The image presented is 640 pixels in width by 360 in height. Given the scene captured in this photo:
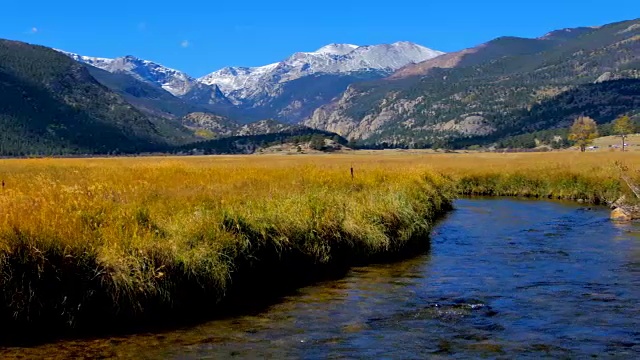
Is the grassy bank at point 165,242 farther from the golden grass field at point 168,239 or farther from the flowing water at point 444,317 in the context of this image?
the flowing water at point 444,317

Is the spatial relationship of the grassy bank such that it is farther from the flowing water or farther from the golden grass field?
the flowing water

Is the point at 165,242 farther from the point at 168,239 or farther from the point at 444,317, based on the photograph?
the point at 444,317

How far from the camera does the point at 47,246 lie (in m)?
14.1

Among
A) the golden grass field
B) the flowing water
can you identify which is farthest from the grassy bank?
the flowing water

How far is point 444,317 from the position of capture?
640 inches

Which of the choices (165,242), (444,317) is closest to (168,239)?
(165,242)

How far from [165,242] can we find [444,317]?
6.93m

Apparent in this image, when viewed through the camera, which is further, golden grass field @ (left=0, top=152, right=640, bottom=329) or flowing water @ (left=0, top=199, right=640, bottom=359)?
golden grass field @ (left=0, top=152, right=640, bottom=329)

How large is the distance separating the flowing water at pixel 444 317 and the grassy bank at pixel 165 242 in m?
1.00

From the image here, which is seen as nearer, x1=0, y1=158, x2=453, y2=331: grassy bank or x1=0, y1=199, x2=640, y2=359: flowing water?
x1=0, y1=199, x2=640, y2=359: flowing water

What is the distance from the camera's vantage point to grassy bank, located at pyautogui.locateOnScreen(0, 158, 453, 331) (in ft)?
46.1

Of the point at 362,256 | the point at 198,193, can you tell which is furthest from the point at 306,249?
the point at 198,193

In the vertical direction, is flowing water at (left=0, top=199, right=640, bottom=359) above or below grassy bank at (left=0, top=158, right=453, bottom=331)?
below

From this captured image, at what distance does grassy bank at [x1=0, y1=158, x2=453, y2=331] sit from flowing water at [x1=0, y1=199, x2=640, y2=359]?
3.29 feet
